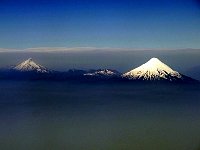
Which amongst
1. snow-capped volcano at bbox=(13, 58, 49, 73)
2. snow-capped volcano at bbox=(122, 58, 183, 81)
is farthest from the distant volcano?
snow-capped volcano at bbox=(13, 58, 49, 73)

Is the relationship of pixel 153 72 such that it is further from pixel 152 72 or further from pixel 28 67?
pixel 28 67

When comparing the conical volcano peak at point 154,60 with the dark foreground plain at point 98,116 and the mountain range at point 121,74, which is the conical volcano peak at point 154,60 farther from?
the dark foreground plain at point 98,116

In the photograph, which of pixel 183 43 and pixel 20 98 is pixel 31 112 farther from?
pixel 183 43

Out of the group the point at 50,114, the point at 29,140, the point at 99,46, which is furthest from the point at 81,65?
the point at 29,140

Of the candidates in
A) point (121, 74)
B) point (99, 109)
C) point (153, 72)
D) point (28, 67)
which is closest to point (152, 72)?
point (153, 72)

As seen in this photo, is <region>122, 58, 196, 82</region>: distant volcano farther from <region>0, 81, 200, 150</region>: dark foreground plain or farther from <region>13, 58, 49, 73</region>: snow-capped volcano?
<region>13, 58, 49, 73</region>: snow-capped volcano

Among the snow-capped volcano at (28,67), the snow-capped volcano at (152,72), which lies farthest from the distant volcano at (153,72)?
the snow-capped volcano at (28,67)

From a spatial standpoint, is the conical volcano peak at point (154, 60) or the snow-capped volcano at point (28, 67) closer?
the snow-capped volcano at point (28, 67)
